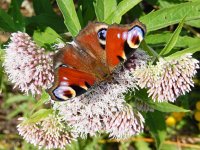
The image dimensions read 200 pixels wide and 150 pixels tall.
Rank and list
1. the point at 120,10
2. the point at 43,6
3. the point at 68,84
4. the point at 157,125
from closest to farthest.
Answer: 1. the point at 68,84
2. the point at 120,10
3. the point at 157,125
4. the point at 43,6

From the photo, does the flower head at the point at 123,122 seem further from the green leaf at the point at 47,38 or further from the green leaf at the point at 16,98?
the green leaf at the point at 16,98

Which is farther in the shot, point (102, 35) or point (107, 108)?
point (107, 108)

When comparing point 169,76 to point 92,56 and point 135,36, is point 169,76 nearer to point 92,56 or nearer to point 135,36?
point 135,36

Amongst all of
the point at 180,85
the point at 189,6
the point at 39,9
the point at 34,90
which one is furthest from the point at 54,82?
the point at 39,9

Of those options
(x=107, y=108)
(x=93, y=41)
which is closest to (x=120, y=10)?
(x=93, y=41)

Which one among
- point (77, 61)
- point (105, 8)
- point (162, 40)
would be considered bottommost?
point (77, 61)

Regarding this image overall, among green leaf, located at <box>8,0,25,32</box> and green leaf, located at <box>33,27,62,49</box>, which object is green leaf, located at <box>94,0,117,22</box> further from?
green leaf, located at <box>8,0,25,32</box>

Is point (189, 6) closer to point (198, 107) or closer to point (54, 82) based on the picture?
point (54, 82)
